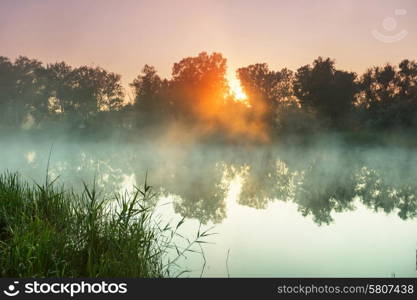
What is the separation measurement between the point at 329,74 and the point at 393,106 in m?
7.58

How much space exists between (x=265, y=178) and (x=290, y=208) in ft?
29.3

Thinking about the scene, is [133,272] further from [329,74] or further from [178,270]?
[329,74]

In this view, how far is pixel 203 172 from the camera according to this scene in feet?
81.2

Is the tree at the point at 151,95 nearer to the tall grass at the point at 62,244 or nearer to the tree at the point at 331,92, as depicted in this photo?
the tree at the point at 331,92

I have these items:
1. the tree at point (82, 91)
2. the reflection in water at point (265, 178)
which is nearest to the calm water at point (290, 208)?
the reflection in water at point (265, 178)

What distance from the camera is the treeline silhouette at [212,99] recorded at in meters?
44.3

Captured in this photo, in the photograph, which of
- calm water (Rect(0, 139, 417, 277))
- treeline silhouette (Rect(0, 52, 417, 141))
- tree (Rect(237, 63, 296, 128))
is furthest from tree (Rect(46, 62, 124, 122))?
calm water (Rect(0, 139, 417, 277))

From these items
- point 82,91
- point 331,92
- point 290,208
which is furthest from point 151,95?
point 290,208

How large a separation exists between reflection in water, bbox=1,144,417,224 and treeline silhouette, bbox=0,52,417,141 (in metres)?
9.01

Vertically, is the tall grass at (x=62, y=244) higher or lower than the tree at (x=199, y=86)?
lower

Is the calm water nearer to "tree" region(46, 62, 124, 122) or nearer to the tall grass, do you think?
the tall grass

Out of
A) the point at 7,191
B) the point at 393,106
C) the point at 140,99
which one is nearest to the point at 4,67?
the point at 140,99

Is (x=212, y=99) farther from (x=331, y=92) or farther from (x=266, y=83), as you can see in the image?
(x=331, y=92)

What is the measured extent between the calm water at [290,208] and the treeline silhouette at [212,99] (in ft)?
44.1
